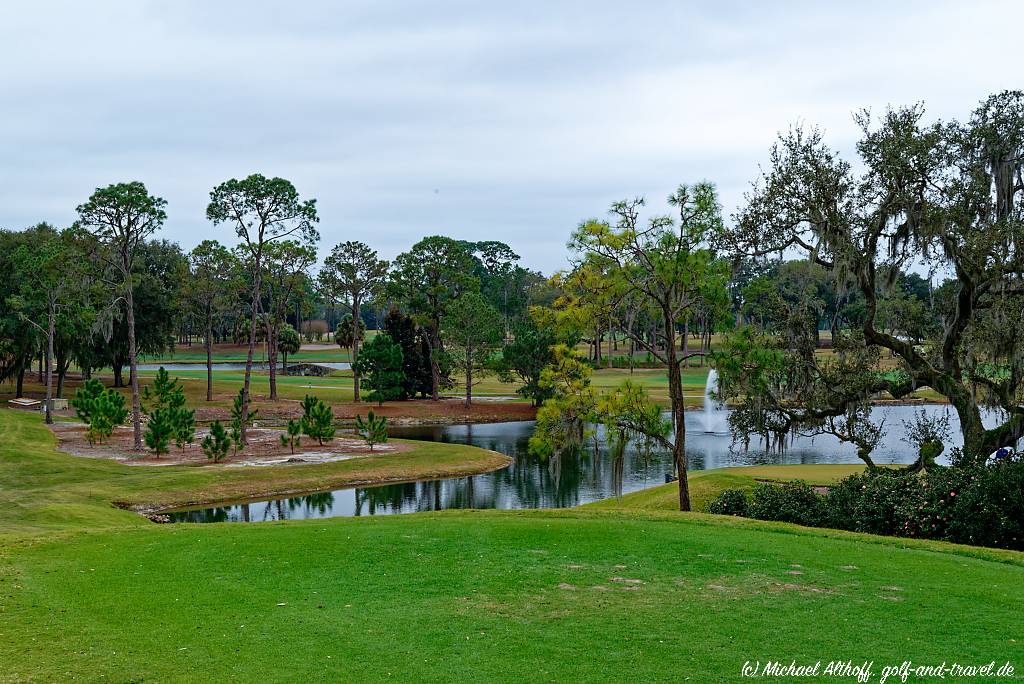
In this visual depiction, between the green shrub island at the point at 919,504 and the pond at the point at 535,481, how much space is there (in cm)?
371

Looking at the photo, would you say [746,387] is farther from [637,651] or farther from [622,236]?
[637,651]

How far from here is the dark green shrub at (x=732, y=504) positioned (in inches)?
859

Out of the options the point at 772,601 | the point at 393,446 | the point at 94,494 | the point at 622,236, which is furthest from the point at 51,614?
the point at 393,446

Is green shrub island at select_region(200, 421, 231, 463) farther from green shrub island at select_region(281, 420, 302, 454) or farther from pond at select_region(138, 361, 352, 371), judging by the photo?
pond at select_region(138, 361, 352, 371)

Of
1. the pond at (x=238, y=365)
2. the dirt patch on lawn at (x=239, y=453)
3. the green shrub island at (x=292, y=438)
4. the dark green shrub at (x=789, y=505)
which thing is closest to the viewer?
the dark green shrub at (x=789, y=505)

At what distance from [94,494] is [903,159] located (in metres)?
27.1

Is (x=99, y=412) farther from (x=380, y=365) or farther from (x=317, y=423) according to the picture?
(x=380, y=365)

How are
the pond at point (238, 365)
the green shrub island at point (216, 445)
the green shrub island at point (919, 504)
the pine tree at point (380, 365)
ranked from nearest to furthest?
the green shrub island at point (919, 504) < the green shrub island at point (216, 445) < the pine tree at point (380, 365) < the pond at point (238, 365)

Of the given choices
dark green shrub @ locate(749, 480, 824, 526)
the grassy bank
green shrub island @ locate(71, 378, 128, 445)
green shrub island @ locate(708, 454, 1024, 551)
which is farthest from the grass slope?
green shrub island @ locate(71, 378, 128, 445)

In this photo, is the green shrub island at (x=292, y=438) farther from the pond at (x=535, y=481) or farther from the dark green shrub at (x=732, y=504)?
the dark green shrub at (x=732, y=504)

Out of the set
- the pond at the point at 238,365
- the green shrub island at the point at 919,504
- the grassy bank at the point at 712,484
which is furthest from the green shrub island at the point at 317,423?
the pond at the point at 238,365

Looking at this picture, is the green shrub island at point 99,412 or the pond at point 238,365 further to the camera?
the pond at point 238,365

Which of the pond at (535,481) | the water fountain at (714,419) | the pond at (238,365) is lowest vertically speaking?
the pond at (535,481)

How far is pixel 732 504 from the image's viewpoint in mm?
22031
